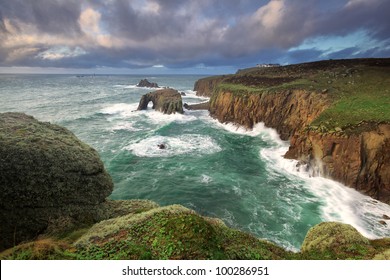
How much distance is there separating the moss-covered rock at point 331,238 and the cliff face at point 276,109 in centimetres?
3192

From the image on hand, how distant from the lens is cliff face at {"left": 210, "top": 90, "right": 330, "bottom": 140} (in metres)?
45.6

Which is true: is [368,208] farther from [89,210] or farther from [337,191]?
[89,210]

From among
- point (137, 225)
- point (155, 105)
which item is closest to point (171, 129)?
point (155, 105)

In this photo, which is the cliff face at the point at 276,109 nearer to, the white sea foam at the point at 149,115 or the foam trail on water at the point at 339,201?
the foam trail on water at the point at 339,201

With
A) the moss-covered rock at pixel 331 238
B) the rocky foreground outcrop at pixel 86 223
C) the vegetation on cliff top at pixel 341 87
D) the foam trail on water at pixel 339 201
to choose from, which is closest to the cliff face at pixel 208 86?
the vegetation on cliff top at pixel 341 87

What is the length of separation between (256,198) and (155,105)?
2541 inches

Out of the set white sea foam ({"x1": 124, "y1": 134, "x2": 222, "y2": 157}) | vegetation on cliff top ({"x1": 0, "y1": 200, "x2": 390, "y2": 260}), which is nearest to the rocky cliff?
white sea foam ({"x1": 124, "y1": 134, "x2": 222, "y2": 157})

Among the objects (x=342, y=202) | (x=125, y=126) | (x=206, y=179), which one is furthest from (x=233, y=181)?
(x=125, y=126)

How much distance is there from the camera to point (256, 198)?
2897 cm

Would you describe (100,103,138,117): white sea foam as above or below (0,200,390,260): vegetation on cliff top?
below

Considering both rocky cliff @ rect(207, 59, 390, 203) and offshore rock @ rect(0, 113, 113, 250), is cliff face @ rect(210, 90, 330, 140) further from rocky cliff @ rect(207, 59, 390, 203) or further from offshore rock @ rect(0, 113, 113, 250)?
offshore rock @ rect(0, 113, 113, 250)

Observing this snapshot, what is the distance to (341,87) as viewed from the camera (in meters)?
46.8

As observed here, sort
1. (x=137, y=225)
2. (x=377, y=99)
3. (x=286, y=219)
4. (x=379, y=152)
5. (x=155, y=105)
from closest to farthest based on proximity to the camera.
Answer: (x=137, y=225), (x=286, y=219), (x=379, y=152), (x=377, y=99), (x=155, y=105)

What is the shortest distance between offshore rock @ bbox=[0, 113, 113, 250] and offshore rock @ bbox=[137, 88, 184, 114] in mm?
60395
